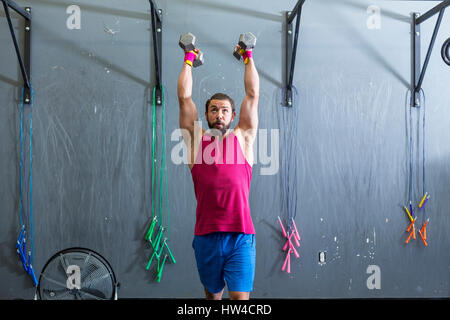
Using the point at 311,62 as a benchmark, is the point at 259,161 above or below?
below

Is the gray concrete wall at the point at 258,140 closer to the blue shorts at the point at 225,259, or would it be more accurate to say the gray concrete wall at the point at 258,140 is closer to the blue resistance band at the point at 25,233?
the blue resistance band at the point at 25,233

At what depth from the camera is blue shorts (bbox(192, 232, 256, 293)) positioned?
6.36 feet

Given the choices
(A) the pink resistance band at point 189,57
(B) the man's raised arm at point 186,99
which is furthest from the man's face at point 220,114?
(A) the pink resistance band at point 189,57

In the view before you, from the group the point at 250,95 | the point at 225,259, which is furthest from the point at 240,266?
the point at 250,95

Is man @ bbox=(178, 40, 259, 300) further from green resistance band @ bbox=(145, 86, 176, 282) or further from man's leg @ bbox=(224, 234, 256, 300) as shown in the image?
green resistance band @ bbox=(145, 86, 176, 282)

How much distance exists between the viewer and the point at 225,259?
200cm

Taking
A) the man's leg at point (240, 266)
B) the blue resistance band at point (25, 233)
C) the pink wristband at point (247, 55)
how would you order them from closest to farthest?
→ the man's leg at point (240, 266)
the pink wristband at point (247, 55)
the blue resistance band at point (25, 233)

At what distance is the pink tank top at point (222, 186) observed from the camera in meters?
2.00

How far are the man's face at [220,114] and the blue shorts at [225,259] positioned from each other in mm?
627

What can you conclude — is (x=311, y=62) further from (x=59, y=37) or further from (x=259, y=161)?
(x=59, y=37)

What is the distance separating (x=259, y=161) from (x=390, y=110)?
133 centimetres

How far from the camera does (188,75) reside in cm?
213

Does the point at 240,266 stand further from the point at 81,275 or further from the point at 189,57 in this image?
the point at 189,57

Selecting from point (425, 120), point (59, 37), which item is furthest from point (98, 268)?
point (425, 120)
